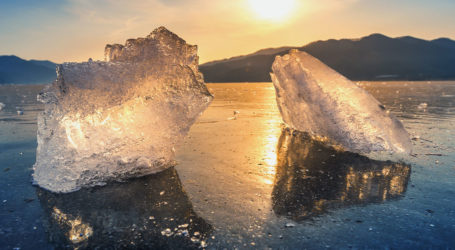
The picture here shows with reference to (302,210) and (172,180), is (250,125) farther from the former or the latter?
(302,210)

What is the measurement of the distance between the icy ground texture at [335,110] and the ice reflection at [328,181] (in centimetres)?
44

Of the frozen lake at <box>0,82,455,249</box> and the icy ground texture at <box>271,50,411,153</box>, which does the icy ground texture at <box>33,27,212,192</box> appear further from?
the icy ground texture at <box>271,50,411,153</box>

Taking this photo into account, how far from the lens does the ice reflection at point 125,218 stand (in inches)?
103

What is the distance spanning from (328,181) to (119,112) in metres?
3.61

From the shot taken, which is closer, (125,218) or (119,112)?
(125,218)

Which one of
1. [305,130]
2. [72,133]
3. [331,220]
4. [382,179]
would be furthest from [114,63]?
[305,130]

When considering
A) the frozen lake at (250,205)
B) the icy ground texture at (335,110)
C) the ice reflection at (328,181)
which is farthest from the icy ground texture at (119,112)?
the icy ground texture at (335,110)

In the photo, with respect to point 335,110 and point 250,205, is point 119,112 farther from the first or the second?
point 335,110

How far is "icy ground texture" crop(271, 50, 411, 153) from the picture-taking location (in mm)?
5461

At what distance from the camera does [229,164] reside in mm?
5004

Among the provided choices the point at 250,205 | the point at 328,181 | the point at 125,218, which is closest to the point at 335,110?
the point at 328,181

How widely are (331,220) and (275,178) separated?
4.55ft

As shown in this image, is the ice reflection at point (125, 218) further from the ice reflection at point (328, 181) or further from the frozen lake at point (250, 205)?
the ice reflection at point (328, 181)

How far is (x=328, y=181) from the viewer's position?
13.6ft
